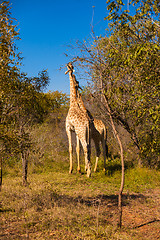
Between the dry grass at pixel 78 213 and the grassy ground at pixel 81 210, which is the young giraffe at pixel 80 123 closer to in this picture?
the grassy ground at pixel 81 210

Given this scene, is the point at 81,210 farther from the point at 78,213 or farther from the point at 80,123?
the point at 80,123

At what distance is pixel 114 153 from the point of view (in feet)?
50.3

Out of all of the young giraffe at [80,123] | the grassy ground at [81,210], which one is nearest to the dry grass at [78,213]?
the grassy ground at [81,210]

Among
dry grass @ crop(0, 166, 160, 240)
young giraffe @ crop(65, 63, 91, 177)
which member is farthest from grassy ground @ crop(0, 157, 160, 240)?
young giraffe @ crop(65, 63, 91, 177)

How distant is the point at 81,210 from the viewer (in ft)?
20.4

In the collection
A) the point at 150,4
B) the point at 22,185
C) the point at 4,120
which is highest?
the point at 150,4

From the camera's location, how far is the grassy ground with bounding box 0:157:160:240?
509cm

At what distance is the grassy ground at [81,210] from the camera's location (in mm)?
5090

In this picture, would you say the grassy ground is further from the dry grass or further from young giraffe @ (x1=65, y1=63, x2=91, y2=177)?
young giraffe @ (x1=65, y1=63, x2=91, y2=177)

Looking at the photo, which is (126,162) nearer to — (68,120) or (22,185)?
(68,120)

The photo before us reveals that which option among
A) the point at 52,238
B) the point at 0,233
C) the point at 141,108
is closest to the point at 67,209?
the point at 52,238

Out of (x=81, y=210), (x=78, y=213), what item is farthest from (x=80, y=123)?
(x=78, y=213)

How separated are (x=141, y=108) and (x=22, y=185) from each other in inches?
216

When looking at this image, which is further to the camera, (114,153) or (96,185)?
(114,153)
